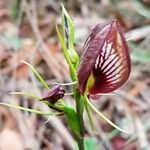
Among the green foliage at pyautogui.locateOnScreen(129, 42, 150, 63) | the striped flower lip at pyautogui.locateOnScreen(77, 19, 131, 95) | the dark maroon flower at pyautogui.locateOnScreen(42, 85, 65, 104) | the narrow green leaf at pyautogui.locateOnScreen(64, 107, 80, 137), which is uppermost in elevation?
the green foliage at pyautogui.locateOnScreen(129, 42, 150, 63)

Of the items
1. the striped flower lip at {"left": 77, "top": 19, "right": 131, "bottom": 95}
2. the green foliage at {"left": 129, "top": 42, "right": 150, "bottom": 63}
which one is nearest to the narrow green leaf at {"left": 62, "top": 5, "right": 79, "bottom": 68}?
the striped flower lip at {"left": 77, "top": 19, "right": 131, "bottom": 95}

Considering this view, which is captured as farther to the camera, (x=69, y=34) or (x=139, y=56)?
(x=139, y=56)

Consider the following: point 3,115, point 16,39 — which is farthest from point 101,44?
point 16,39

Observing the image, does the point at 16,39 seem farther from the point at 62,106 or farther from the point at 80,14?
the point at 62,106

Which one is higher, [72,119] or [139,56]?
[139,56]

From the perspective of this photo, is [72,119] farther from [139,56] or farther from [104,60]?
[139,56]

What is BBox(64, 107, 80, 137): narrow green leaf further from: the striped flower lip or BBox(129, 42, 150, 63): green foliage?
BBox(129, 42, 150, 63): green foliage

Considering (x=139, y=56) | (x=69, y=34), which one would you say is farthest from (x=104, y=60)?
(x=139, y=56)
